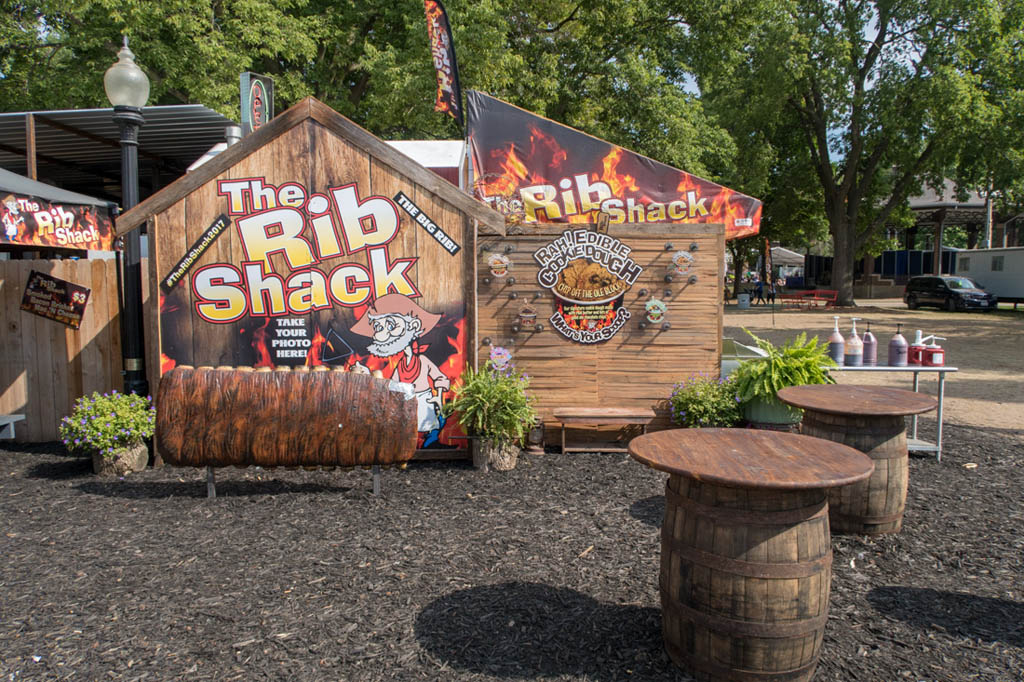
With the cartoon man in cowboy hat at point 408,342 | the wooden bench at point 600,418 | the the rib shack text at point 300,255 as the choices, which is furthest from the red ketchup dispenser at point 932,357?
the the rib shack text at point 300,255

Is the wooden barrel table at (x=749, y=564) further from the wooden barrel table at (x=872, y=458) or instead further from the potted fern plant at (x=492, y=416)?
the potted fern plant at (x=492, y=416)

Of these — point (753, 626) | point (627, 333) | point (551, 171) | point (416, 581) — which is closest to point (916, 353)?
point (627, 333)

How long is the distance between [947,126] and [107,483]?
88.8ft

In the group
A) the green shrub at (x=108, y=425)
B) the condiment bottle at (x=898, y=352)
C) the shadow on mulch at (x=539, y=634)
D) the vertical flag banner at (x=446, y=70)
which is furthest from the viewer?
the vertical flag banner at (x=446, y=70)

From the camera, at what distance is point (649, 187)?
802 centimetres

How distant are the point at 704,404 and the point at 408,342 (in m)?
3.07

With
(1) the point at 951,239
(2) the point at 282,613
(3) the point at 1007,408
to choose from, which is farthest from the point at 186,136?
(1) the point at 951,239

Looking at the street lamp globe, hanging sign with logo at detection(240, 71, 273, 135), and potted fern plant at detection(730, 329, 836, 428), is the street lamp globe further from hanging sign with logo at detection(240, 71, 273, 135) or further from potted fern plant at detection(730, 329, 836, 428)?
potted fern plant at detection(730, 329, 836, 428)

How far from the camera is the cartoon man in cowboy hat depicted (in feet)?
21.8

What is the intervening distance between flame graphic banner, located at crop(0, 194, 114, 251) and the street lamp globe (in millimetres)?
1290

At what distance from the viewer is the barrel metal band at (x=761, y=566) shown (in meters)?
2.96

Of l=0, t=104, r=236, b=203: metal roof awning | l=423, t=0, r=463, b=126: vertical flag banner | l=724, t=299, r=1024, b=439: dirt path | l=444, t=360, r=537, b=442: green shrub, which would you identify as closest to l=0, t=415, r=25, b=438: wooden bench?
l=0, t=104, r=236, b=203: metal roof awning

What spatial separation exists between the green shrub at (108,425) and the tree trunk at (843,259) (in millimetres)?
29057

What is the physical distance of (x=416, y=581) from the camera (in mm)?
4141
